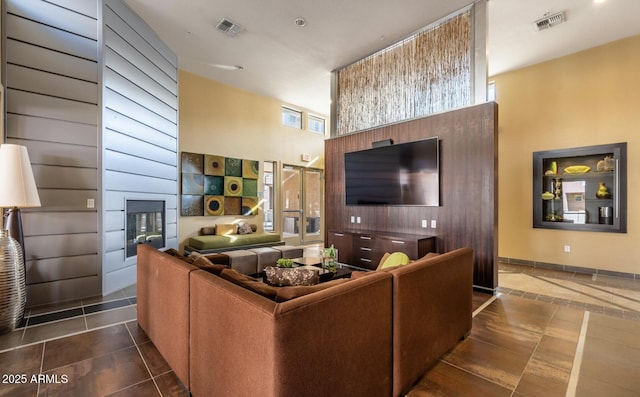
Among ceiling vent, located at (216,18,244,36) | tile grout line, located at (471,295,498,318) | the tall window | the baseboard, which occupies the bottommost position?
tile grout line, located at (471,295,498,318)

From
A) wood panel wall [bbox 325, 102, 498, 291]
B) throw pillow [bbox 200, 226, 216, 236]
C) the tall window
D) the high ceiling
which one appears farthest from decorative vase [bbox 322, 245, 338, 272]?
the tall window

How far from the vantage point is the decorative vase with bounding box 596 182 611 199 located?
468cm

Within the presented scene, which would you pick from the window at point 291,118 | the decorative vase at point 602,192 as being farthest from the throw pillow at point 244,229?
the decorative vase at point 602,192

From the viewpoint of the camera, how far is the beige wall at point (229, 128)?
6152 millimetres

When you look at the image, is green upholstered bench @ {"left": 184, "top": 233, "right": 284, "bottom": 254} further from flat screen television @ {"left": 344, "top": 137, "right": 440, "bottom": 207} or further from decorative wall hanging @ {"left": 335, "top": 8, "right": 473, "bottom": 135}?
decorative wall hanging @ {"left": 335, "top": 8, "right": 473, "bottom": 135}

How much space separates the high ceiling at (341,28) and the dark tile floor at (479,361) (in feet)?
13.1

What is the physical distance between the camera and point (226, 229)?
21.4ft

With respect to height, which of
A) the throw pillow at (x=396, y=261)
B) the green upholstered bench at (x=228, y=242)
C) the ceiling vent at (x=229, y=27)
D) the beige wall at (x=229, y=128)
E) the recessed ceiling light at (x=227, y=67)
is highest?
the recessed ceiling light at (x=227, y=67)

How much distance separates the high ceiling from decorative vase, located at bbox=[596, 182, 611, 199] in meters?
2.34

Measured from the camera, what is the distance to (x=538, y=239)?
5.24 metres

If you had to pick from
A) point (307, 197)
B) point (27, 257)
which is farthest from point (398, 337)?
point (307, 197)

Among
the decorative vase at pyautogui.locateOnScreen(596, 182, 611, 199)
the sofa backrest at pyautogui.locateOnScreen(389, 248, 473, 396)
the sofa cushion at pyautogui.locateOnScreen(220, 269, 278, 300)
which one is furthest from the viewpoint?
the decorative vase at pyautogui.locateOnScreen(596, 182, 611, 199)

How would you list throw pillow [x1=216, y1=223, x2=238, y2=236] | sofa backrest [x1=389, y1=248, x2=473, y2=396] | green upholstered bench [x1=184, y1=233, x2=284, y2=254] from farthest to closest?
throw pillow [x1=216, y1=223, x2=238, y2=236] < green upholstered bench [x1=184, y1=233, x2=284, y2=254] < sofa backrest [x1=389, y1=248, x2=473, y2=396]

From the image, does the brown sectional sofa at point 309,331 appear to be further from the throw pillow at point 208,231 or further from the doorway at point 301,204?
the doorway at point 301,204
